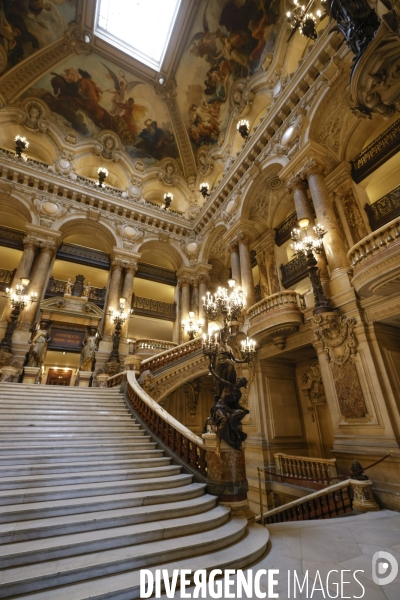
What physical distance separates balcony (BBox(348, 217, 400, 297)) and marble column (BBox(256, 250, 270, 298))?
22.9 feet

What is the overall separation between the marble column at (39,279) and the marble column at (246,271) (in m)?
9.45

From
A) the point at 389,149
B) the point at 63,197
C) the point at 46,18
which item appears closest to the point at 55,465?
the point at 389,149

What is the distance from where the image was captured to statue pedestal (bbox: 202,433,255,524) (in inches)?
142

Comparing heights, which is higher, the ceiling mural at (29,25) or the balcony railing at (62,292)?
the ceiling mural at (29,25)

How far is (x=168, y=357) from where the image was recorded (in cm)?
1000

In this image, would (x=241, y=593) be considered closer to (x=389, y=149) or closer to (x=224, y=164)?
(x=389, y=149)

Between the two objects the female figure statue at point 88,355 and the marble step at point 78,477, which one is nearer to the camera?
the marble step at point 78,477

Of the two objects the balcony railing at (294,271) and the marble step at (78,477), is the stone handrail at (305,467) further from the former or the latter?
the balcony railing at (294,271)

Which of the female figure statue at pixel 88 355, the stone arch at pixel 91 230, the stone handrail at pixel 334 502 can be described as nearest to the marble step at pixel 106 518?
the stone handrail at pixel 334 502

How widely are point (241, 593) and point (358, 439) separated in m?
4.64

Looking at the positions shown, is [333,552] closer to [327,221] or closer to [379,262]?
[379,262]

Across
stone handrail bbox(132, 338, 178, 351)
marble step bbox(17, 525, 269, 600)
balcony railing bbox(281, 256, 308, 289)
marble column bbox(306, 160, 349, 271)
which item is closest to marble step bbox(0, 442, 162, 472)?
marble step bbox(17, 525, 269, 600)

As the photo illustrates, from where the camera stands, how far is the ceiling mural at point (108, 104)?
639 inches

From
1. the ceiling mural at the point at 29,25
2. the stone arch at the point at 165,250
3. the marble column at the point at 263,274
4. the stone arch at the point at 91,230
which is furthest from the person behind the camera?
the stone arch at the point at 165,250
